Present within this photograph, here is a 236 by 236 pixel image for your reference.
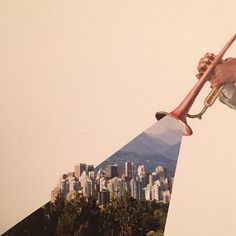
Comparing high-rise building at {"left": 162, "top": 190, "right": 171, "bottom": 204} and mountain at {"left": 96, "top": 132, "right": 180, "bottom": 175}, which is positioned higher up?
mountain at {"left": 96, "top": 132, "right": 180, "bottom": 175}

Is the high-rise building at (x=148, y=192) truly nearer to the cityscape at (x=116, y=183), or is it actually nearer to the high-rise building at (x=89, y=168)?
the cityscape at (x=116, y=183)

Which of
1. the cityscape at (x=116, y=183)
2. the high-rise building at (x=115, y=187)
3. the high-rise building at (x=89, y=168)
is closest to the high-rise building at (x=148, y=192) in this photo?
the cityscape at (x=116, y=183)

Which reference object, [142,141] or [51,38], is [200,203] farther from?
[51,38]

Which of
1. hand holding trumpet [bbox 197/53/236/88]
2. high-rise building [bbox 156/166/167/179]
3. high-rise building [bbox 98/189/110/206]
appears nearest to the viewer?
hand holding trumpet [bbox 197/53/236/88]

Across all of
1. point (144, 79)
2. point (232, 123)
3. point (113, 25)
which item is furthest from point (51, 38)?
point (232, 123)

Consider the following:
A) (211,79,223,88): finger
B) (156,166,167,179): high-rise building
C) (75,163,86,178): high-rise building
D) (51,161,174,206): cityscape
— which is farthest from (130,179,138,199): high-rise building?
(211,79,223,88): finger

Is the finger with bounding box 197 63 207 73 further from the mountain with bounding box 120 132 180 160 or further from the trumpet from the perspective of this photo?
the mountain with bounding box 120 132 180 160

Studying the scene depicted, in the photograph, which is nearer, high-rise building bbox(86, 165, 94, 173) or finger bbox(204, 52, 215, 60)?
finger bbox(204, 52, 215, 60)

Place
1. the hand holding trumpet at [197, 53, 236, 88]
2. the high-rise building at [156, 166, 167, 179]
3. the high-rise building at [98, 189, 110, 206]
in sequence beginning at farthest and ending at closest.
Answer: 1. the high-rise building at [98, 189, 110, 206]
2. the high-rise building at [156, 166, 167, 179]
3. the hand holding trumpet at [197, 53, 236, 88]
